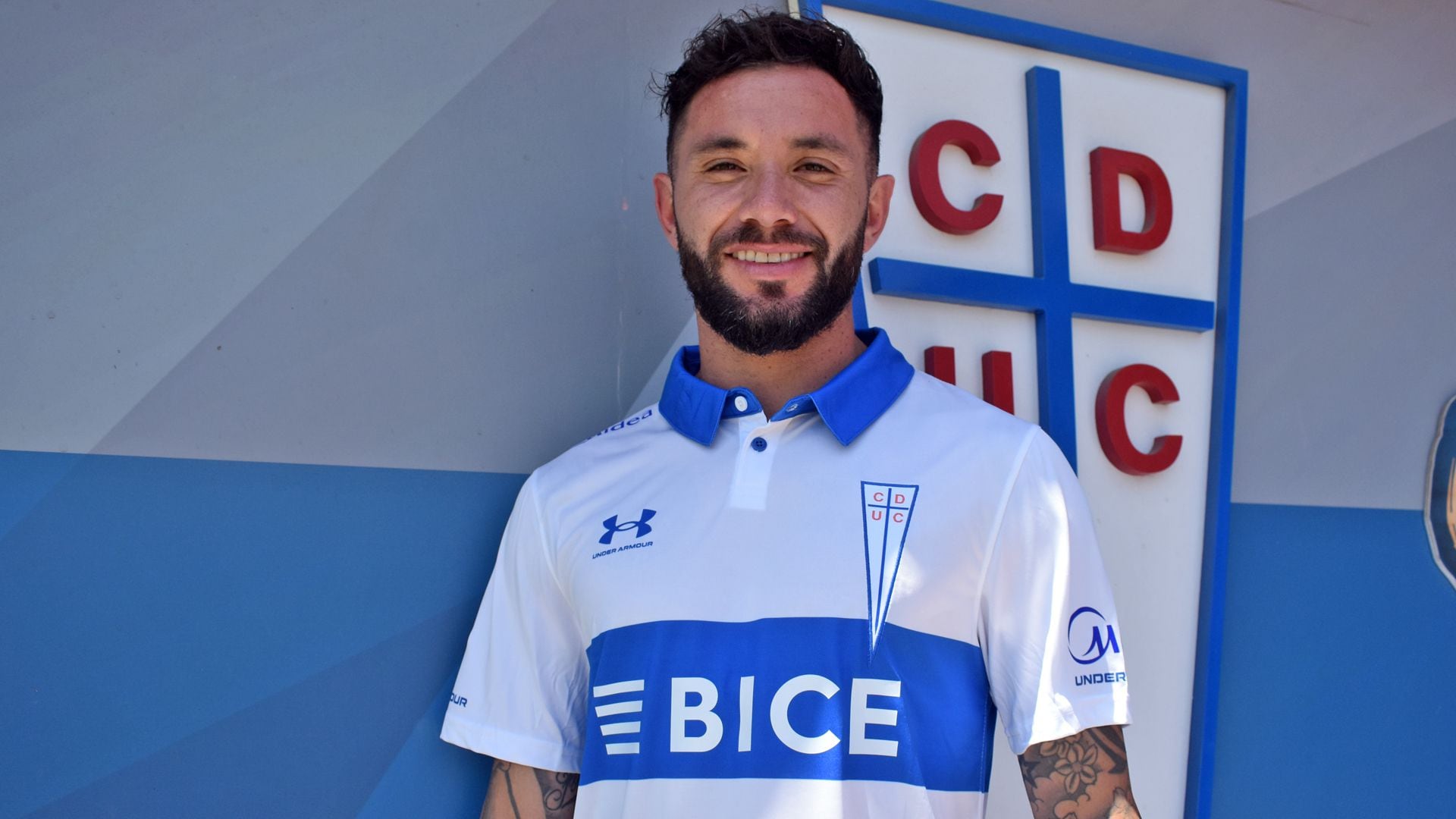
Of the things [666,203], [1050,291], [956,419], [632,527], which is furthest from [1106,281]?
[632,527]

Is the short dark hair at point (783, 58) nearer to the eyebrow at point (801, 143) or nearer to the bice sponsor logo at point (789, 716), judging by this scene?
the eyebrow at point (801, 143)

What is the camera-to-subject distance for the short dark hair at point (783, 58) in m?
1.57

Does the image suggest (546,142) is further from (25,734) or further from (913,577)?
(25,734)

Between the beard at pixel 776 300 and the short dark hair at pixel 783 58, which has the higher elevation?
the short dark hair at pixel 783 58

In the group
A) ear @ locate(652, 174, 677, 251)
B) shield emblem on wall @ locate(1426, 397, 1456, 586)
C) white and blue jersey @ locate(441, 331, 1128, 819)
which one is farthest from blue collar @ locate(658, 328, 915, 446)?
shield emblem on wall @ locate(1426, 397, 1456, 586)

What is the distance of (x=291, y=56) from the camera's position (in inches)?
62.1

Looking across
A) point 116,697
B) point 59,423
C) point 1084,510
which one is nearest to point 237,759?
point 116,697

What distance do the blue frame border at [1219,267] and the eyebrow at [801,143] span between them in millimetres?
301

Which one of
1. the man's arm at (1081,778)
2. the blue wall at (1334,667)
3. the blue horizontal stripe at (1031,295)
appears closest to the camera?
the man's arm at (1081,778)

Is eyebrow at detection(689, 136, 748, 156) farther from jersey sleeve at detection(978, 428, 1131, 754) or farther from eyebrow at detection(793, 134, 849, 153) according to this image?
jersey sleeve at detection(978, 428, 1131, 754)

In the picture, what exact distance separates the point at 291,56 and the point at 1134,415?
141cm

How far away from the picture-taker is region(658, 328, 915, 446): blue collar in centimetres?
144

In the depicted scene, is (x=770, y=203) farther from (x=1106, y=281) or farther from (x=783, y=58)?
(x=1106, y=281)

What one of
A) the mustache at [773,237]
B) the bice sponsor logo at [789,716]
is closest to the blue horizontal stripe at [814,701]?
the bice sponsor logo at [789,716]
